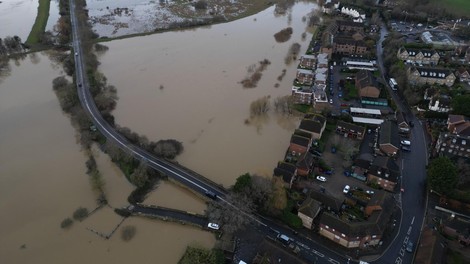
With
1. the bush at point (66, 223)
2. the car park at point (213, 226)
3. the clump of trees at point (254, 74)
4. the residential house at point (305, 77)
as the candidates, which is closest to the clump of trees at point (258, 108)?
the clump of trees at point (254, 74)

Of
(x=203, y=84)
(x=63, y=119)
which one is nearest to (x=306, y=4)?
(x=203, y=84)

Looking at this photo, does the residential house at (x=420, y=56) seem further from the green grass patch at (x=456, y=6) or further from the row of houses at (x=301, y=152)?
the green grass patch at (x=456, y=6)

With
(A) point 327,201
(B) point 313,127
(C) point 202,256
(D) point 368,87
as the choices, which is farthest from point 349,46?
(C) point 202,256

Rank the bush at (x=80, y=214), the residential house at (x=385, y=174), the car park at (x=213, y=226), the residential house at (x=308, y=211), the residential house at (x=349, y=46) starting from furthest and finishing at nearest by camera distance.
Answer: the residential house at (x=349, y=46) → the residential house at (x=385, y=174) → the bush at (x=80, y=214) → the car park at (x=213, y=226) → the residential house at (x=308, y=211)

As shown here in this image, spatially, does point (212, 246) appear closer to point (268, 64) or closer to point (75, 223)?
point (75, 223)

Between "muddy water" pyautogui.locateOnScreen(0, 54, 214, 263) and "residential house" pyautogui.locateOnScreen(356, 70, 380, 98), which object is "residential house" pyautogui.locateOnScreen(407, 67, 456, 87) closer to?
"residential house" pyautogui.locateOnScreen(356, 70, 380, 98)

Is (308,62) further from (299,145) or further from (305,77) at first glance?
(299,145)
